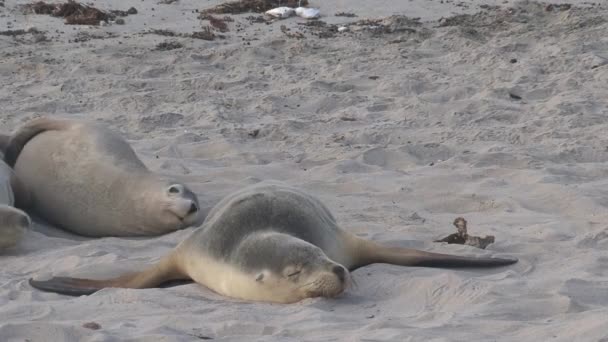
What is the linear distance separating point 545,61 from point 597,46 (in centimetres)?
64

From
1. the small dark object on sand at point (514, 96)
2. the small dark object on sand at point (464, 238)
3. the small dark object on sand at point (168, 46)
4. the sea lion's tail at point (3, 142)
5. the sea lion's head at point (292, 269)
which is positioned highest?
the small dark object on sand at point (168, 46)

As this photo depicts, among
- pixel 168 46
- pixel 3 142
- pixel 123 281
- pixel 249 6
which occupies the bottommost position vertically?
pixel 123 281

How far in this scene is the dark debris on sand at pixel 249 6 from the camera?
1230cm

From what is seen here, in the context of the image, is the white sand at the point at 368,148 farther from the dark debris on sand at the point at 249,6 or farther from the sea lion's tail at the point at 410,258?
the dark debris on sand at the point at 249,6

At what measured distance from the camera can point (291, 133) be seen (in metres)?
8.24

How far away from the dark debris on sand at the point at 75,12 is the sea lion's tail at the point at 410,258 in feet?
23.5

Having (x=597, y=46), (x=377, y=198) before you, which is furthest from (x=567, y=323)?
(x=597, y=46)

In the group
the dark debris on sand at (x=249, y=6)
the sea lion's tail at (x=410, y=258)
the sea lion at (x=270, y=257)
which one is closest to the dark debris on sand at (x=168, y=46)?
the dark debris on sand at (x=249, y=6)

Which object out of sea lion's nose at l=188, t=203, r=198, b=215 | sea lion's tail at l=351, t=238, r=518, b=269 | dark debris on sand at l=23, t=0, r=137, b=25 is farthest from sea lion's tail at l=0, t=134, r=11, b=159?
dark debris on sand at l=23, t=0, r=137, b=25

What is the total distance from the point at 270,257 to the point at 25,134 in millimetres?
2743

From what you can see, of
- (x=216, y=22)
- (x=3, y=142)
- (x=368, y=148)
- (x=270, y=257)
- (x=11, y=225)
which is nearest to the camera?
(x=270, y=257)

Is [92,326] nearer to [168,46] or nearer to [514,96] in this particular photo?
[514,96]

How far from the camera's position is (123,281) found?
16.6ft

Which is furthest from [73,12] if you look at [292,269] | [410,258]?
[292,269]
